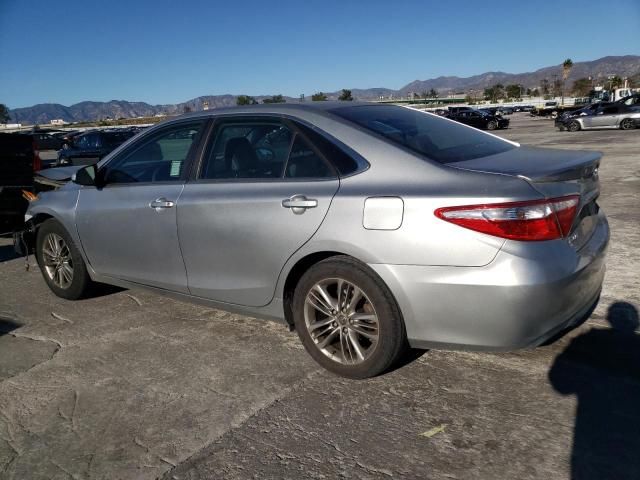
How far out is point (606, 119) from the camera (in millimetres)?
26656

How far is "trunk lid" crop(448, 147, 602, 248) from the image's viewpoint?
2.72m

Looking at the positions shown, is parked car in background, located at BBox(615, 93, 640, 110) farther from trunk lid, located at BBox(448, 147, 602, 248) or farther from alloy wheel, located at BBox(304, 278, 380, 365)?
alloy wheel, located at BBox(304, 278, 380, 365)

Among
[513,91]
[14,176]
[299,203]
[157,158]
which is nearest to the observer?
[299,203]

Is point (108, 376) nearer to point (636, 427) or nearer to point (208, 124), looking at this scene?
point (208, 124)

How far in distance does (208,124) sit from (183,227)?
75cm

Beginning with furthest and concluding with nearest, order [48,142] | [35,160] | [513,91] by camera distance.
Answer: [513,91], [48,142], [35,160]

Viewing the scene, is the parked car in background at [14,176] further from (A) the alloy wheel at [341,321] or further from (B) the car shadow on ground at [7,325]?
(A) the alloy wheel at [341,321]

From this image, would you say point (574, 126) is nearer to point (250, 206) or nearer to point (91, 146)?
point (91, 146)

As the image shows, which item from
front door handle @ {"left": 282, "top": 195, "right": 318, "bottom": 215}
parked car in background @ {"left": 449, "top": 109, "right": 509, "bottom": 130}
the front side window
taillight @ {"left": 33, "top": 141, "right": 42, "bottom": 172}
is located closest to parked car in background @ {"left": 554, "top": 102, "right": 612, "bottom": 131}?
parked car in background @ {"left": 449, "top": 109, "right": 509, "bottom": 130}

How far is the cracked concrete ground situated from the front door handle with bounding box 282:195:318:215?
1004 millimetres

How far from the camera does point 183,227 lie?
372 centimetres

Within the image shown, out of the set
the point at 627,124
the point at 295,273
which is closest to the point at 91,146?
the point at 295,273

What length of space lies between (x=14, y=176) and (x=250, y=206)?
5146 mm

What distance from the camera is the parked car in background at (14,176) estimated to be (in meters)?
6.96
